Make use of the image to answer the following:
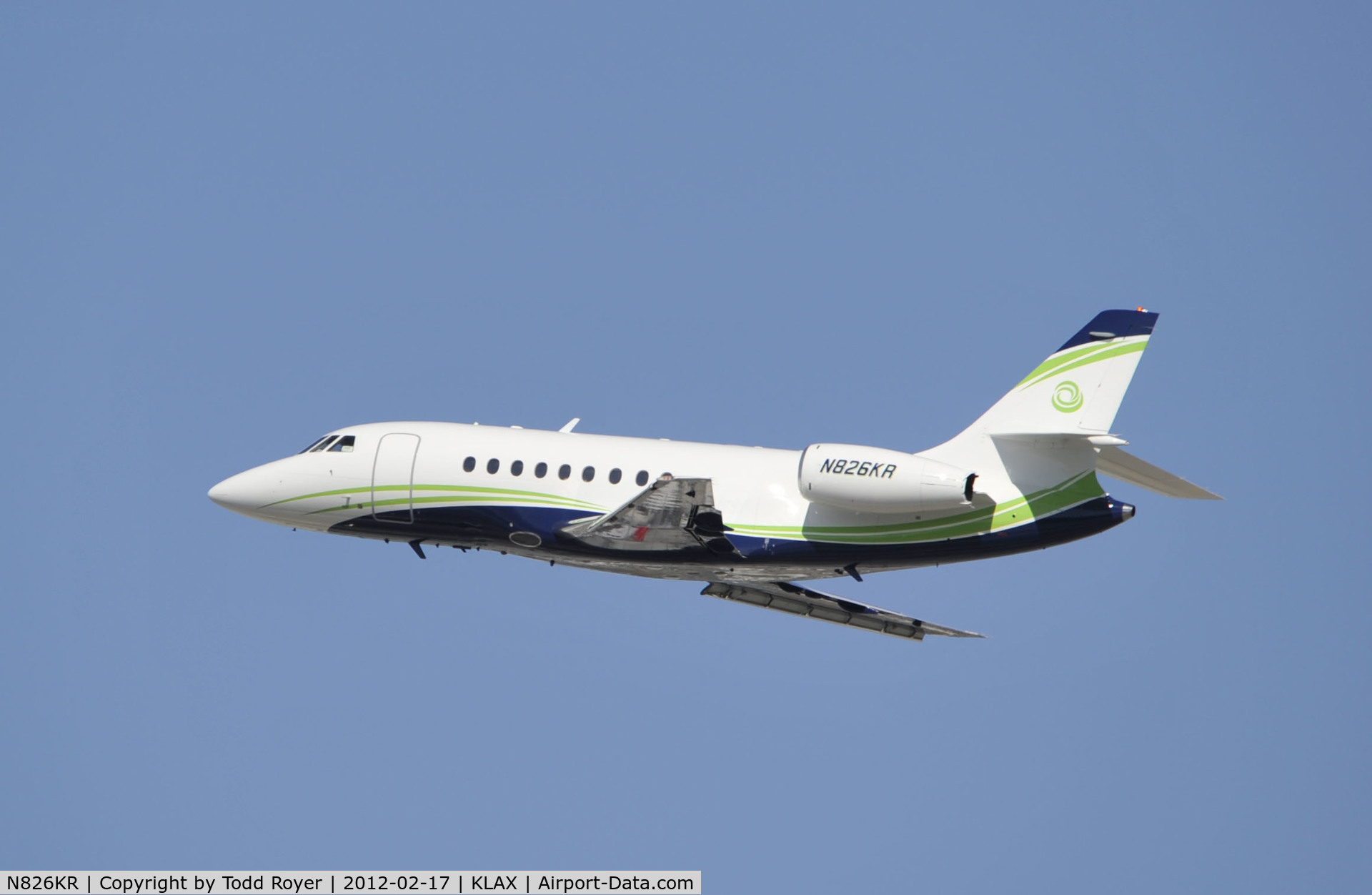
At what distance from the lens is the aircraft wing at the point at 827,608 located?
34500mm

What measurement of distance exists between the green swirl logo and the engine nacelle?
7.04ft

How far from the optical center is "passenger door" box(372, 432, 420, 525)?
3266 cm

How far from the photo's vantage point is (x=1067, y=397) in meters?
29.2

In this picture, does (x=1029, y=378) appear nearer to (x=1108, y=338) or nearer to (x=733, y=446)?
(x=1108, y=338)

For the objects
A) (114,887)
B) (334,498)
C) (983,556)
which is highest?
(334,498)

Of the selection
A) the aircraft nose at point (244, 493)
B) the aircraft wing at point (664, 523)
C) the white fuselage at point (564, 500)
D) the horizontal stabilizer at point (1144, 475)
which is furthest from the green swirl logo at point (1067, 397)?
the aircraft nose at point (244, 493)

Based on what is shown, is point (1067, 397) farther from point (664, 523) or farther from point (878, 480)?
point (664, 523)

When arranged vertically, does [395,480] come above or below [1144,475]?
above

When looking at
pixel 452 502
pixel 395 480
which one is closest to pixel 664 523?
pixel 452 502

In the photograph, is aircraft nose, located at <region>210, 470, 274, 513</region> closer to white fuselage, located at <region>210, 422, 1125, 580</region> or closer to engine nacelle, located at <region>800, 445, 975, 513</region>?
white fuselage, located at <region>210, 422, 1125, 580</region>

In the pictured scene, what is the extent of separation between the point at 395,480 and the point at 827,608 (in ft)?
29.5

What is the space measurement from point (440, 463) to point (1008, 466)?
10.5m

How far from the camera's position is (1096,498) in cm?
2852

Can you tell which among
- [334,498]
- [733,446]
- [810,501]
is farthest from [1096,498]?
[334,498]
